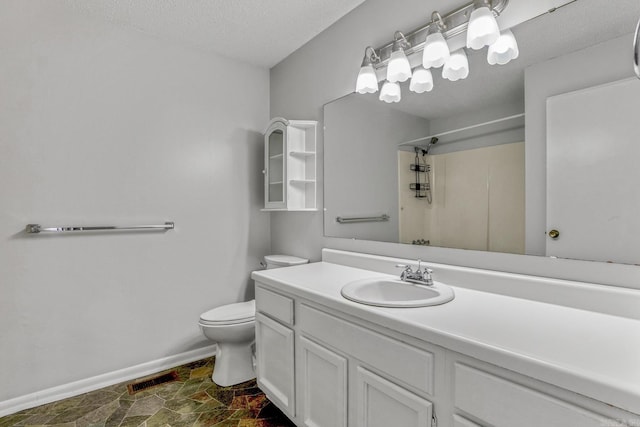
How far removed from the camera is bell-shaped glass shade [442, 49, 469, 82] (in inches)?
56.9

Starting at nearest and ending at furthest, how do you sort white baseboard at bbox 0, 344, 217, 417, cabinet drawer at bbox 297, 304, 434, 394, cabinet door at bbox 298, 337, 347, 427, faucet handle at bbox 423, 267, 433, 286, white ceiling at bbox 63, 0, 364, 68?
cabinet drawer at bbox 297, 304, 434, 394 < cabinet door at bbox 298, 337, 347, 427 < faucet handle at bbox 423, 267, 433, 286 < white baseboard at bbox 0, 344, 217, 417 < white ceiling at bbox 63, 0, 364, 68

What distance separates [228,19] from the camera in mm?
2061

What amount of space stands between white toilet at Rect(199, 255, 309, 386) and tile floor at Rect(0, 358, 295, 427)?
0.21ft

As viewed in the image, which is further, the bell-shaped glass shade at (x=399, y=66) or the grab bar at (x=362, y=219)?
the grab bar at (x=362, y=219)

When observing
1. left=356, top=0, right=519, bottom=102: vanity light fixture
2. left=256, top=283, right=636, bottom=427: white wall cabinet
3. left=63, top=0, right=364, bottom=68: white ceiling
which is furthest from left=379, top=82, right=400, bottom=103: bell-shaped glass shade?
left=256, top=283, right=636, bottom=427: white wall cabinet

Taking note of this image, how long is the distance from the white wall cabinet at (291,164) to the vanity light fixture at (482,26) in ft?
3.83

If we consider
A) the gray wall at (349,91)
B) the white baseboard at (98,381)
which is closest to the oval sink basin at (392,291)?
the gray wall at (349,91)

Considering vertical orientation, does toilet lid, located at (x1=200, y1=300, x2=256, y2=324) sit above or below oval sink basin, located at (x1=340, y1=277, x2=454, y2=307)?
below

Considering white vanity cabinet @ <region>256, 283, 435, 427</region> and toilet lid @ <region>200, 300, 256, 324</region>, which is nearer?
white vanity cabinet @ <region>256, 283, 435, 427</region>

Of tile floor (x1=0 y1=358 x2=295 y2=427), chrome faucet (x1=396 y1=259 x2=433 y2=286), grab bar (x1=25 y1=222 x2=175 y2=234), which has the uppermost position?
grab bar (x1=25 y1=222 x2=175 y2=234)

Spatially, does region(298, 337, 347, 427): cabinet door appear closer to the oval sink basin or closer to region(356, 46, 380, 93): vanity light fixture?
the oval sink basin

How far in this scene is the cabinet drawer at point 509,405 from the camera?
2.32 ft

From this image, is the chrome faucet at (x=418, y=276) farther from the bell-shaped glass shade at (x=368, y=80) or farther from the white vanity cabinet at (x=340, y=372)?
the bell-shaped glass shade at (x=368, y=80)

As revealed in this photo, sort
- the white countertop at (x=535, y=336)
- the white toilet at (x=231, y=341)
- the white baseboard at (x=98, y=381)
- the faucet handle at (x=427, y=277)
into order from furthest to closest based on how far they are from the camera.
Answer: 1. the white toilet at (x=231, y=341)
2. the white baseboard at (x=98, y=381)
3. the faucet handle at (x=427, y=277)
4. the white countertop at (x=535, y=336)
